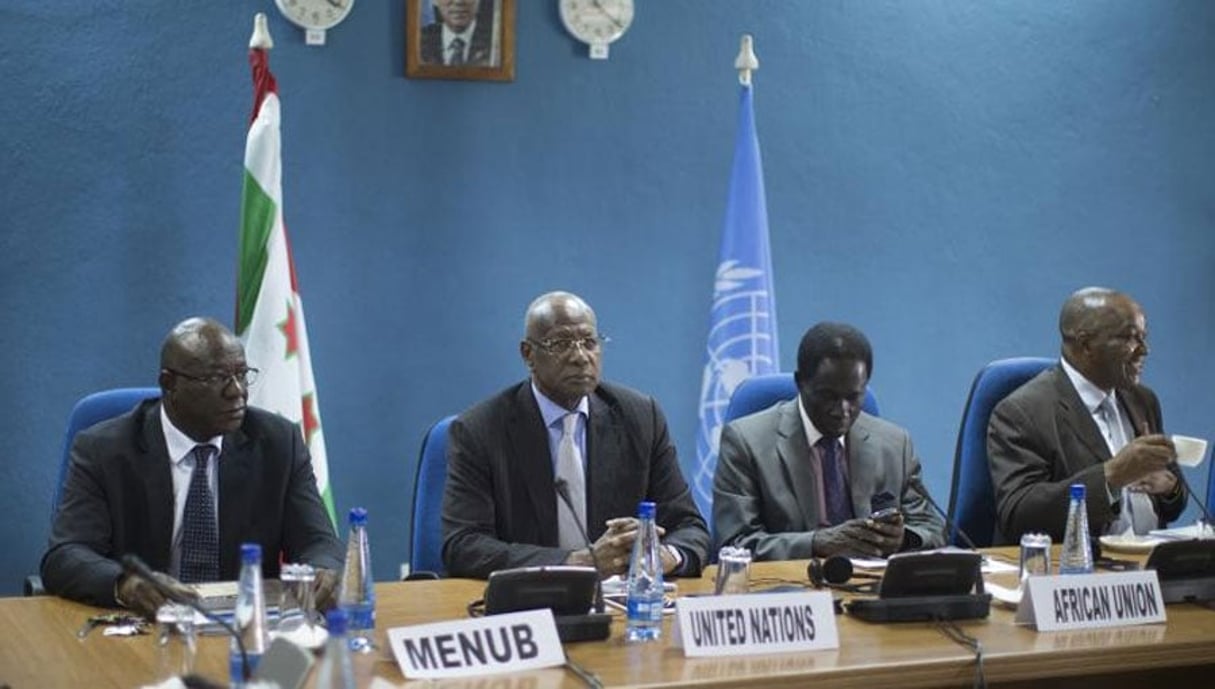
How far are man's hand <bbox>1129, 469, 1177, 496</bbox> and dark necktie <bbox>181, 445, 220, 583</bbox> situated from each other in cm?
227

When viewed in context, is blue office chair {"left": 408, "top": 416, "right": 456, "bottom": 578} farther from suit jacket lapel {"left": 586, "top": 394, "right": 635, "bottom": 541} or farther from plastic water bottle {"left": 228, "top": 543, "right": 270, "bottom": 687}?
plastic water bottle {"left": 228, "top": 543, "right": 270, "bottom": 687}

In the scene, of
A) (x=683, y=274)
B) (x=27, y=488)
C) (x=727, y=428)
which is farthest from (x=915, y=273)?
(x=27, y=488)

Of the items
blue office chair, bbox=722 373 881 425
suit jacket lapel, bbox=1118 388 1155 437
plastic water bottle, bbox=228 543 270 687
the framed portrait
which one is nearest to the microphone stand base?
plastic water bottle, bbox=228 543 270 687

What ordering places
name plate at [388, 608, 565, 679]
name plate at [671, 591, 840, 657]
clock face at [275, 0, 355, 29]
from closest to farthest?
name plate at [388, 608, 565, 679] → name plate at [671, 591, 840, 657] → clock face at [275, 0, 355, 29]

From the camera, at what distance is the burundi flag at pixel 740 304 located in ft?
17.4

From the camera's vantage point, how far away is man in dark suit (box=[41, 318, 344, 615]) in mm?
3617

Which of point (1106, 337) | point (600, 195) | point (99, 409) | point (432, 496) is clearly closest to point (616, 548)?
point (432, 496)

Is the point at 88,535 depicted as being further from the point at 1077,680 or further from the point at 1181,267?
the point at 1181,267

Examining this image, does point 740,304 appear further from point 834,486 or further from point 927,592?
point 927,592

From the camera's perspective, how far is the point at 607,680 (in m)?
2.86

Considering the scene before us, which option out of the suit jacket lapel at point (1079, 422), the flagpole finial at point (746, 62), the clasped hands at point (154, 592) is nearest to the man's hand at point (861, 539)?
the suit jacket lapel at point (1079, 422)

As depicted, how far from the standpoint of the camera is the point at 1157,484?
4410mm

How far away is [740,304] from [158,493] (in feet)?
7.27

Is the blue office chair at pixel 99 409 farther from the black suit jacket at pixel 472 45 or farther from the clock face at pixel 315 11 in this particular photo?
the black suit jacket at pixel 472 45
